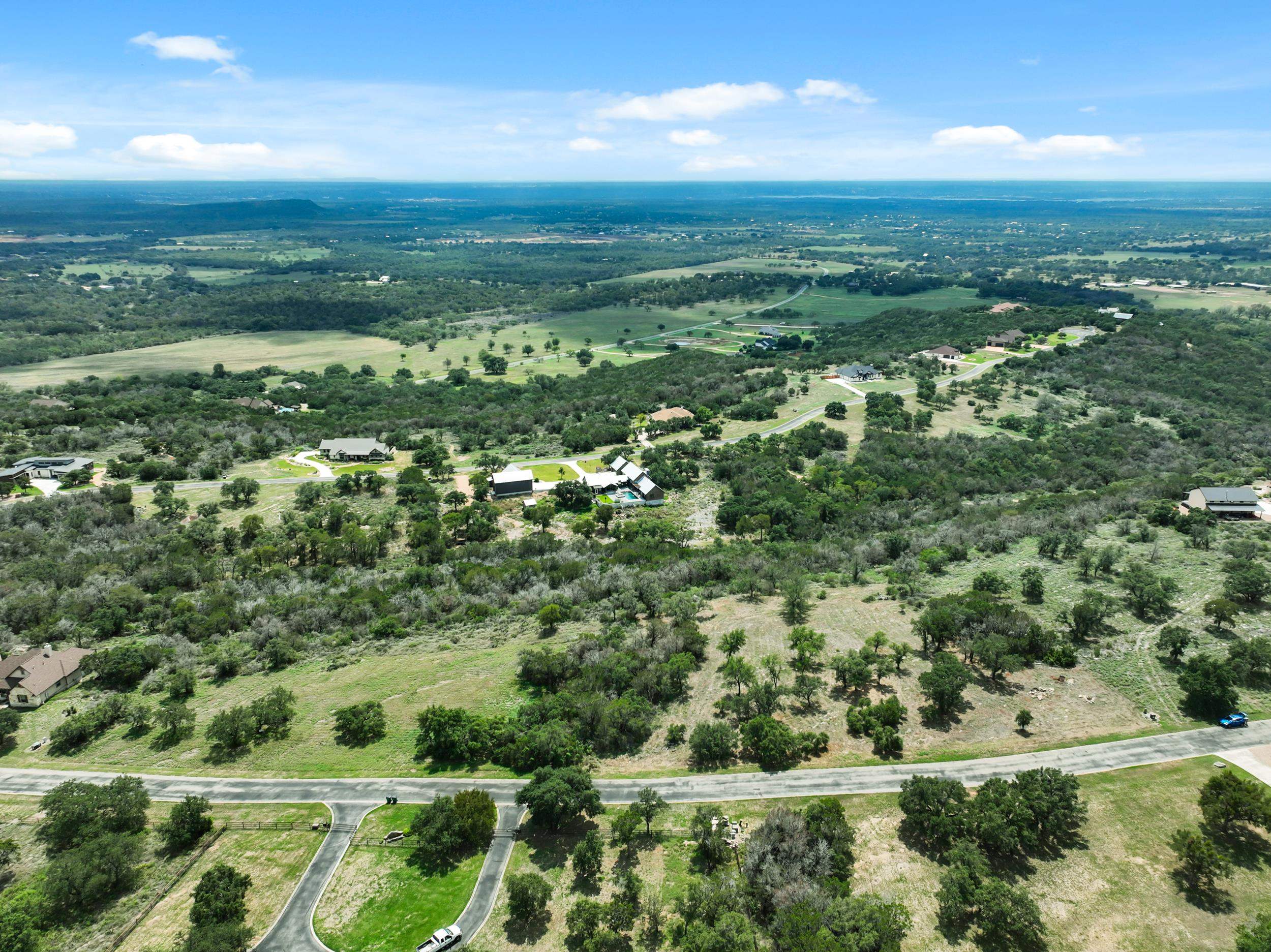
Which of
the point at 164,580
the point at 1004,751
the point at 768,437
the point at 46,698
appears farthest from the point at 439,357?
the point at 1004,751

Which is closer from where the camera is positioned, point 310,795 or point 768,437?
point 310,795

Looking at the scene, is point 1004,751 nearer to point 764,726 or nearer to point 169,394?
point 764,726

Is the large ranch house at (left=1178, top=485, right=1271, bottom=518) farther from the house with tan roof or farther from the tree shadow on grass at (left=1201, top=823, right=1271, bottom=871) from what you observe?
the house with tan roof

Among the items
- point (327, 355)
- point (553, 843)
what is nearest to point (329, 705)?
point (553, 843)

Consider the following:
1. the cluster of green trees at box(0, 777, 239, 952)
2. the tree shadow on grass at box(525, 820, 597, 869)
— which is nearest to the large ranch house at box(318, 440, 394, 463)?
the cluster of green trees at box(0, 777, 239, 952)

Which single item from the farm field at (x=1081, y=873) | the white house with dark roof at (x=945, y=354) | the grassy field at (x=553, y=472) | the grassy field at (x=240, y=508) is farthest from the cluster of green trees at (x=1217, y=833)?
the white house with dark roof at (x=945, y=354)

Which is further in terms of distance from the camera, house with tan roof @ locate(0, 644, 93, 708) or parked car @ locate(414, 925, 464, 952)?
house with tan roof @ locate(0, 644, 93, 708)
